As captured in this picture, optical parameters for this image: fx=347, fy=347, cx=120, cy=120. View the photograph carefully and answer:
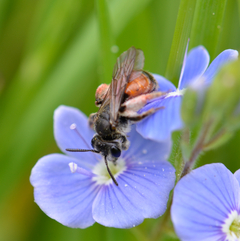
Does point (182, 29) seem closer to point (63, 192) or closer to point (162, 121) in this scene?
point (162, 121)

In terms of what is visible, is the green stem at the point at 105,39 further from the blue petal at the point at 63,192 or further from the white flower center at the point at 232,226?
the white flower center at the point at 232,226

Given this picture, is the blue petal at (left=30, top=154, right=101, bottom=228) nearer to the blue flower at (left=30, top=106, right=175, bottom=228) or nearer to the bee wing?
the blue flower at (left=30, top=106, right=175, bottom=228)

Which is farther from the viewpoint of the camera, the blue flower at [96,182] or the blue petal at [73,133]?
the blue petal at [73,133]

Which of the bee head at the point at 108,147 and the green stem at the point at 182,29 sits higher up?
the green stem at the point at 182,29

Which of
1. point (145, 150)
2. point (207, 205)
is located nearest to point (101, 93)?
point (145, 150)

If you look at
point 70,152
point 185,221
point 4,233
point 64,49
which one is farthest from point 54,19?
point 185,221

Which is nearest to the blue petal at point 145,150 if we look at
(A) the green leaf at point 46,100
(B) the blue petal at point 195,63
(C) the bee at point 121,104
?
(C) the bee at point 121,104

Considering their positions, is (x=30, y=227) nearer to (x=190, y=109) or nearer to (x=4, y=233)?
(x=4, y=233)
